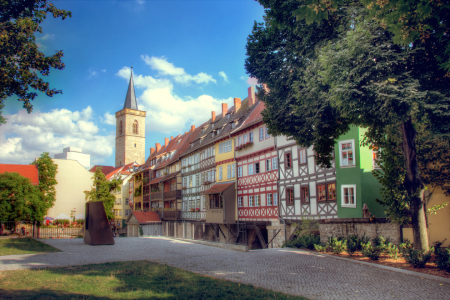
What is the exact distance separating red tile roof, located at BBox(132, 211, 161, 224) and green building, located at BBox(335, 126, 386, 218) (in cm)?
2984

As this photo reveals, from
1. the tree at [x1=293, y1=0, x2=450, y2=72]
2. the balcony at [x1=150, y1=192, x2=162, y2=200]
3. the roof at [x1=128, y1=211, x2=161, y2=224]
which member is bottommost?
the roof at [x1=128, y1=211, x2=161, y2=224]

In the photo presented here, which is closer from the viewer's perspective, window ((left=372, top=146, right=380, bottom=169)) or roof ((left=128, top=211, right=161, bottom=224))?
window ((left=372, top=146, right=380, bottom=169))

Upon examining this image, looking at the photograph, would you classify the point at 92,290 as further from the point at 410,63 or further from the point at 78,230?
the point at 78,230

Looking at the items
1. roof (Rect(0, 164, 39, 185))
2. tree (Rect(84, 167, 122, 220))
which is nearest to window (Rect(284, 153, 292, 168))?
roof (Rect(0, 164, 39, 185))

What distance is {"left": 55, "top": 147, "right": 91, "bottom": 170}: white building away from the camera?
88125 mm

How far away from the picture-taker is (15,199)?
2956 cm

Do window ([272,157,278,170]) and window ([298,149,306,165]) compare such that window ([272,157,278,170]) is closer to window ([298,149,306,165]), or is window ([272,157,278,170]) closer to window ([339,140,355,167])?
window ([298,149,306,165])

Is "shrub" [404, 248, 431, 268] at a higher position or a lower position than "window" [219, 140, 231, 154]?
lower

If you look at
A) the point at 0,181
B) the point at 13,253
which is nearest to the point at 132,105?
the point at 0,181

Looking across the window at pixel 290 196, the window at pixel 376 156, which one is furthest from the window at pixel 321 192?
the window at pixel 376 156

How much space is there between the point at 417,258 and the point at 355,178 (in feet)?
26.4

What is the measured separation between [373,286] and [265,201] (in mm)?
18465

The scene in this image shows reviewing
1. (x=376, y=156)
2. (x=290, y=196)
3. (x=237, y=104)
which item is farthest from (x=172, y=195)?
(x=376, y=156)

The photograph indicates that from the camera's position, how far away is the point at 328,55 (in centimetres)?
1107
